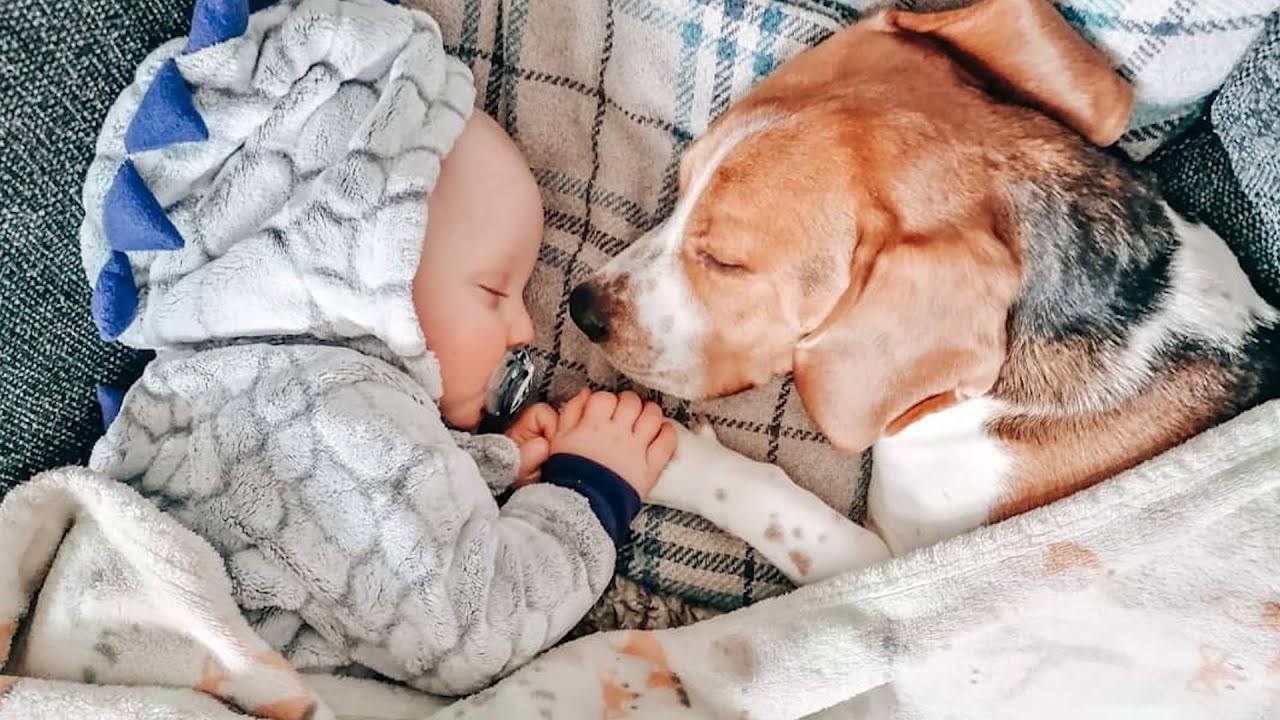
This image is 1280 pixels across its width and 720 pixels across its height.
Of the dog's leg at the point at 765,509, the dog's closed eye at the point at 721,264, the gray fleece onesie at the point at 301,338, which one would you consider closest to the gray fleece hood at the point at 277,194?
the gray fleece onesie at the point at 301,338

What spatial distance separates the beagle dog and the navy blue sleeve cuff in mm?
295

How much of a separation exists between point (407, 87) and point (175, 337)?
556 mm

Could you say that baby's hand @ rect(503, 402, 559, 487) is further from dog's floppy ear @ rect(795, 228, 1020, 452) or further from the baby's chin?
dog's floppy ear @ rect(795, 228, 1020, 452)

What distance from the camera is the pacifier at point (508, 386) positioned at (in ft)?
7.47

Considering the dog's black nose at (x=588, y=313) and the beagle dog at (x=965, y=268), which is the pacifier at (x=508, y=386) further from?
the beagle dog at (x=965, y=268)

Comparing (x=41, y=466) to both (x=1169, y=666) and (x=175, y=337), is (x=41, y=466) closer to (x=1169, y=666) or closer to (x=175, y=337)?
(x=175, y=337)

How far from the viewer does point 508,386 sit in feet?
7.52

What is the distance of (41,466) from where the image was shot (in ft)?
6.84

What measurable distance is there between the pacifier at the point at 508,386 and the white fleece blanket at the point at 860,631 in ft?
1.55

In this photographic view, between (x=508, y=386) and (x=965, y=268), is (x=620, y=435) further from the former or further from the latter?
(x=965, y=268)

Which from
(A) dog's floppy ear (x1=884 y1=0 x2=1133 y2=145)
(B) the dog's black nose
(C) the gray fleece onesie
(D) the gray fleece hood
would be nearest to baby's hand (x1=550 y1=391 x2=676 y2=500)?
(B) the dog's black nose

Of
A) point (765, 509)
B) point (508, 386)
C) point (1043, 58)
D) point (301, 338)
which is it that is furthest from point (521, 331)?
point (1043, 58)

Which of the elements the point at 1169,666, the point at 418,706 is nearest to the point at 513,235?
the point at 418,706

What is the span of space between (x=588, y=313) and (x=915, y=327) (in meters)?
0.66
